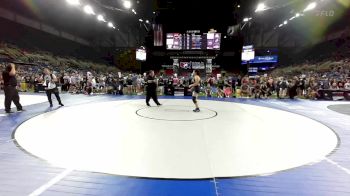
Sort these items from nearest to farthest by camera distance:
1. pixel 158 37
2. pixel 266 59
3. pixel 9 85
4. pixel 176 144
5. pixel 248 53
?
pixel 176 144 < pixel 9 85 < pixel 158 37 < pixel 248 53 < pixel 266 59

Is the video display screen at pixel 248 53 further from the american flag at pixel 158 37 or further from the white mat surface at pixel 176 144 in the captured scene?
the white mat surface at pixel 176 144

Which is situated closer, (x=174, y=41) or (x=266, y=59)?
(x=174, y=41)

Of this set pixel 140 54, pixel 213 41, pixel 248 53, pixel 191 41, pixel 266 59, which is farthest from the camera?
pixel 266 59

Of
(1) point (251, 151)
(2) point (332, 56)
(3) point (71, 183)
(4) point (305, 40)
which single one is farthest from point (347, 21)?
(3) point (71, 183)

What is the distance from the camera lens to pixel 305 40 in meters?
39.0

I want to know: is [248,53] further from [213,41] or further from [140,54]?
[140,54]

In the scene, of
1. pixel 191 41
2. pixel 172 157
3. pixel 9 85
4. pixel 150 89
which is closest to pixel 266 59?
pixel 191 41

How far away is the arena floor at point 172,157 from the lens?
3.33 m

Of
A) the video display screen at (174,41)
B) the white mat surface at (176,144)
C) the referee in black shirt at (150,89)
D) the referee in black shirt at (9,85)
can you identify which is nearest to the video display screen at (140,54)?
the video display screen at (174,41)

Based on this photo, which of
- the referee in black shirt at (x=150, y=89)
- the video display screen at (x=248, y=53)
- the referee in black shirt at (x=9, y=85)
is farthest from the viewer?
the video display screen at (x=248, y=53)

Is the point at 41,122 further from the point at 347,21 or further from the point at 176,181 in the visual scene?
the point at 347,21

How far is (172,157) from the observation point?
439 cm

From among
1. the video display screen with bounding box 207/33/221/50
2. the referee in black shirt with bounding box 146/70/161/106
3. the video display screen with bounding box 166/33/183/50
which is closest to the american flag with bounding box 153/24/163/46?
the video display screen with bounding box 166/33/183/50

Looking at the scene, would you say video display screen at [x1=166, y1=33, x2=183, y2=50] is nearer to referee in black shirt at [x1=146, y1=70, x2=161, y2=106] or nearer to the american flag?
the american flag
